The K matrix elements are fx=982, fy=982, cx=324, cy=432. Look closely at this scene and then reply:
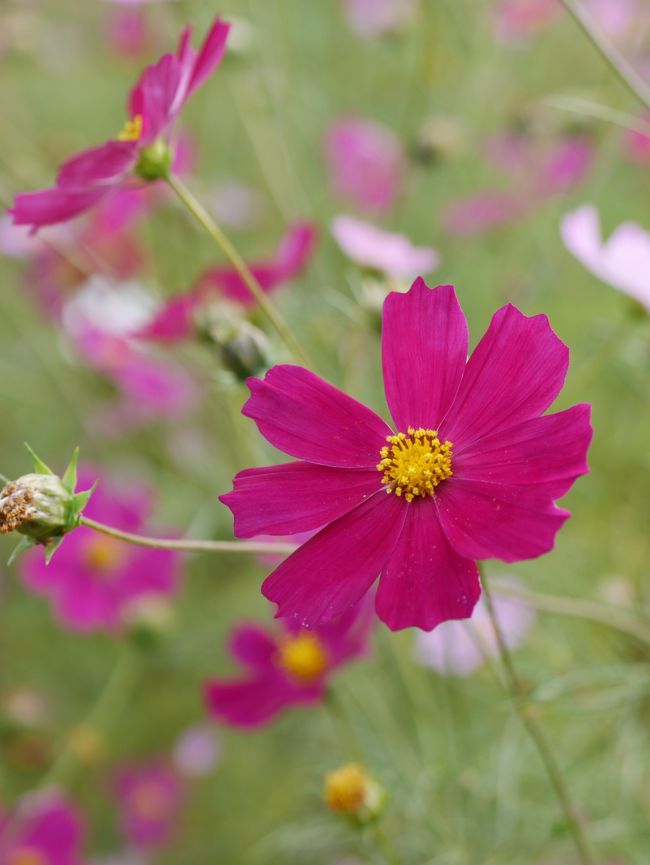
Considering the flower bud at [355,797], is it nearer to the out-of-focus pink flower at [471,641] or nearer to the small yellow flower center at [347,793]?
the small yellow flower center at [347,793]

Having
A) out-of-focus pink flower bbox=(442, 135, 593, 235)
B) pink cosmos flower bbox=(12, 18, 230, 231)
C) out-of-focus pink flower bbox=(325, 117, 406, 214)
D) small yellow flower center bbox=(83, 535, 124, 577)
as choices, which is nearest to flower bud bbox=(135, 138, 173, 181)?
pink cosmos flower bbox=(12, 18, 230, 231)

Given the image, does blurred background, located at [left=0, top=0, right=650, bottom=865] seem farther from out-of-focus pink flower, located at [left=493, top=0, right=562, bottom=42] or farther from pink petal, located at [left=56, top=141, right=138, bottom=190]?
pink petal, located at [left=56, top=141, right=138, bottom=190]

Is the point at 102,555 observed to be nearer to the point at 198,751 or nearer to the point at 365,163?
the point at 198,751

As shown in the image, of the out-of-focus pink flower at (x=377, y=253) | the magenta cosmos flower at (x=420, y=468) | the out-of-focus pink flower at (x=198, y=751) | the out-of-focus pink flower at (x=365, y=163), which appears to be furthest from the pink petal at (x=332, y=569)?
the out-of-focus pink flower at (x=365, y=163)

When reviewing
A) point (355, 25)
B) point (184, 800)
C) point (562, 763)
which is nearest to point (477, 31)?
point (355, 25)

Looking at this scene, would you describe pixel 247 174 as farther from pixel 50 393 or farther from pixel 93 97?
pixel 50 393

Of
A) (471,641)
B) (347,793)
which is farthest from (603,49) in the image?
(471,641)
